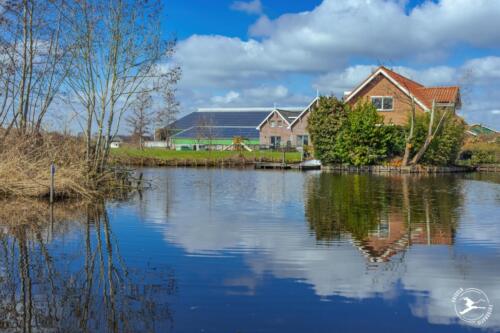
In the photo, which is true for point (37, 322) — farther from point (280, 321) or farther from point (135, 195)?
point (135, 195)

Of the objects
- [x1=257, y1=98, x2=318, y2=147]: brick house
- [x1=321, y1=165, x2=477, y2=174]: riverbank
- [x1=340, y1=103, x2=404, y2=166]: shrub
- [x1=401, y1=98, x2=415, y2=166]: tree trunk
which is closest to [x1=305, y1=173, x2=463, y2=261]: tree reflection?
[x1=321, y1=165, x2=477, y2=174]: riverbank

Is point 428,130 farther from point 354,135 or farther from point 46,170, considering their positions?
point 46,170

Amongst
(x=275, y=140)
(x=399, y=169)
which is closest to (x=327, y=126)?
(x=399, y=169)

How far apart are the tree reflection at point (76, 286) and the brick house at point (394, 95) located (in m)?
32.5

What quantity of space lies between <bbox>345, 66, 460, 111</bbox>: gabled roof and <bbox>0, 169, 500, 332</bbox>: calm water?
25.3 metres

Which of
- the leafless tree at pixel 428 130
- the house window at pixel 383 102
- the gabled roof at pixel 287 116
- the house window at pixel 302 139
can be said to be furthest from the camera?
the gabled roof at pixel 287 116

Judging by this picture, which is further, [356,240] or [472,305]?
[356,240]

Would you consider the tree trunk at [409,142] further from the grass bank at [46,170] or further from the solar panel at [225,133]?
the solar panel at [225,133]

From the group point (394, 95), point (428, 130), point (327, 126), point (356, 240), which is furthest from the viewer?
point (394, 95)

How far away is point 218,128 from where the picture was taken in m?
69.9

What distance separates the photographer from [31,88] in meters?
19.1

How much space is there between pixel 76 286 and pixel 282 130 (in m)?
54.1

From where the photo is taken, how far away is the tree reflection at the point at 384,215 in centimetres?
1071

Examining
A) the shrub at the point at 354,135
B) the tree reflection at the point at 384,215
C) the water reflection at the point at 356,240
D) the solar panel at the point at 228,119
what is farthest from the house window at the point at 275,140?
the water reflection at the point at 356,240
